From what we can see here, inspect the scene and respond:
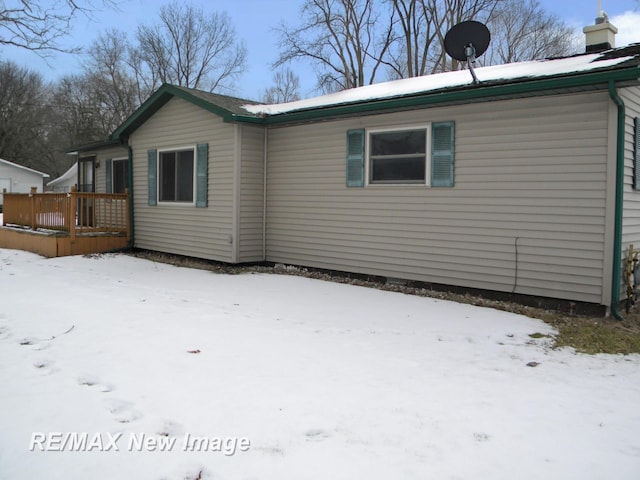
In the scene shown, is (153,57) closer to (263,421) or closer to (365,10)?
(365,10)

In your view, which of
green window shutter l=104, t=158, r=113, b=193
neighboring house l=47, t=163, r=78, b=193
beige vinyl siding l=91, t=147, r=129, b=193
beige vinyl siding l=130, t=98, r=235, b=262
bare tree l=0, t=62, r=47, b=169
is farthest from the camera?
bare tree l=0, t=62, r=47, b=169

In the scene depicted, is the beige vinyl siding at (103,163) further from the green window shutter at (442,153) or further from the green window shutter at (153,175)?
the green window shutter at (442,153)

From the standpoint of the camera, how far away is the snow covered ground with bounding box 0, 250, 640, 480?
9.06 feet

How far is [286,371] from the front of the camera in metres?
4.16

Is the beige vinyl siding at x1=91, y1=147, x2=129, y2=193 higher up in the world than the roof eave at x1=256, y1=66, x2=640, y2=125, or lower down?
lower down

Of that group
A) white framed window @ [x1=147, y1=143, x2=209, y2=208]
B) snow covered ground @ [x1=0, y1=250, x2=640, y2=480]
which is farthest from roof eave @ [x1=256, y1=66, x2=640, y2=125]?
snow covered ground @ [x1=0, y1=250, x2=640, y2=480]

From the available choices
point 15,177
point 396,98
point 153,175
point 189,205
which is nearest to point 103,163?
point 153,175

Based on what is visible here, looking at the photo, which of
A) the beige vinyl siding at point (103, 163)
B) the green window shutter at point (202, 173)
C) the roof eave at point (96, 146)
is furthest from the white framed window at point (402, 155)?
the beige vinyl siding at point (103, 163)

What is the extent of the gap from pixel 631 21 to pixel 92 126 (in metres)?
33.6

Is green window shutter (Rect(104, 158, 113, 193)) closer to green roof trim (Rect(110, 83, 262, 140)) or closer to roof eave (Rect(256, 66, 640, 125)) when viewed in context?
green roof trim (Rect(110, 83, 262, 140))

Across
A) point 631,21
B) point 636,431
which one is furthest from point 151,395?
point 631,21

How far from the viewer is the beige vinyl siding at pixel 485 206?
6117mm

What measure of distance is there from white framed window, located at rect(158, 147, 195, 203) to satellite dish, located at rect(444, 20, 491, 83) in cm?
526

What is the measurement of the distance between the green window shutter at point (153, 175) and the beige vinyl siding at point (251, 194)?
280 centimetres
